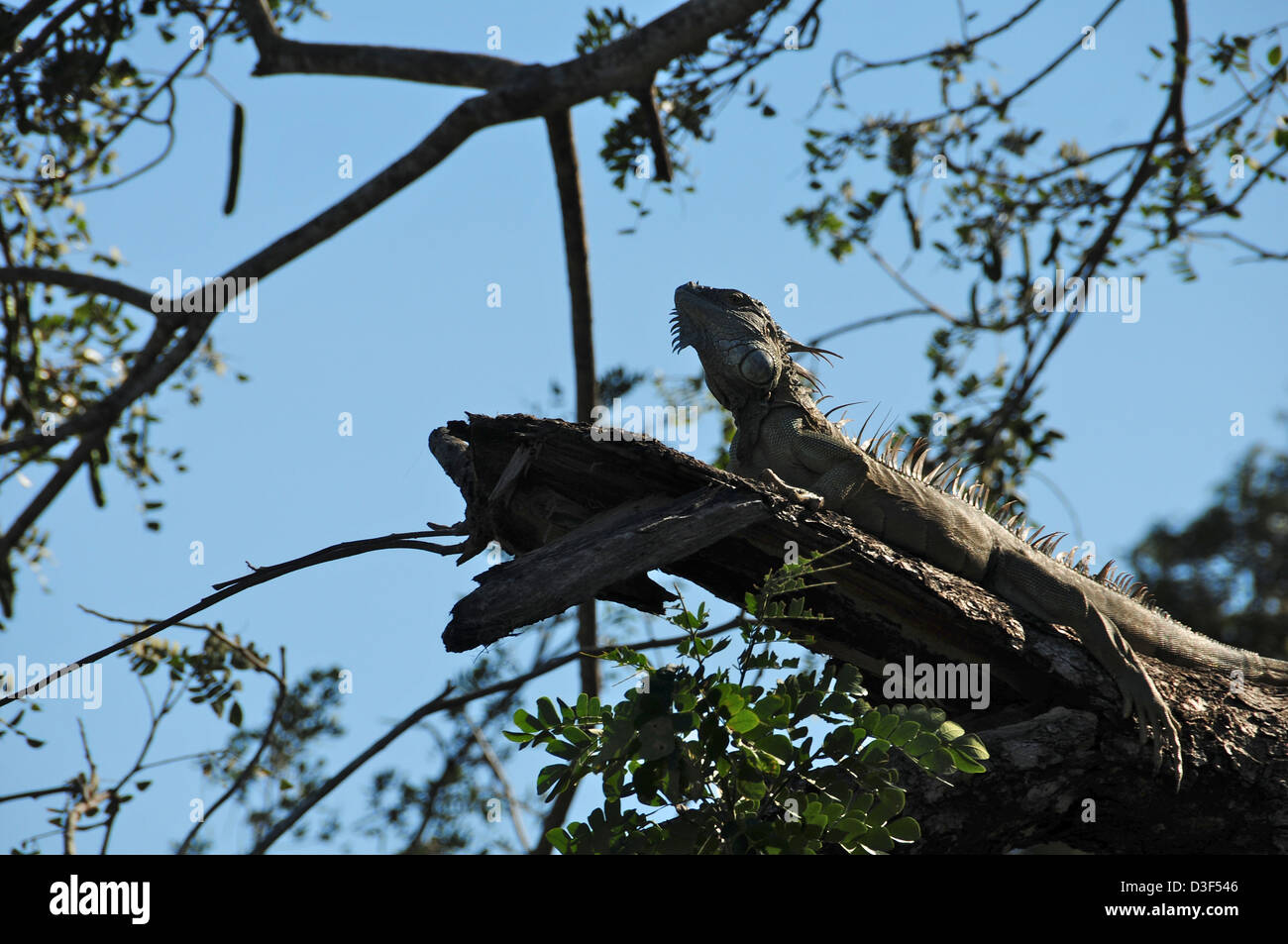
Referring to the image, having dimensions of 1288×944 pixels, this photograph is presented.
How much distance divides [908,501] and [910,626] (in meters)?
0.98

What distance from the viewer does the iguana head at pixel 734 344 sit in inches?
242

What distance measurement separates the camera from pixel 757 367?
6094 millimetres

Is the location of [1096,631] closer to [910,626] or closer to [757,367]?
[910,626]

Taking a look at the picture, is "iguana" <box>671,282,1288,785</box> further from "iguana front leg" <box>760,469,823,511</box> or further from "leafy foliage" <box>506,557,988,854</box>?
"leafy foliage" <box>506,557,988,854</box>

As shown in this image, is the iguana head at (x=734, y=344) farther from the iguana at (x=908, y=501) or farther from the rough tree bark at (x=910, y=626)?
the rough tree bark at (x=910, y=626)

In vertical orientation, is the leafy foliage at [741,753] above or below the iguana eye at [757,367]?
below

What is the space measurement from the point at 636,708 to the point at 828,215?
25.0 ft

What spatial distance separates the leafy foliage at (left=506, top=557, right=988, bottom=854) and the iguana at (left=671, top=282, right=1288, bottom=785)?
5.85 feet

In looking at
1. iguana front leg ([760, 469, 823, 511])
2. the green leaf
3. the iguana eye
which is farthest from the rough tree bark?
the iguana eye

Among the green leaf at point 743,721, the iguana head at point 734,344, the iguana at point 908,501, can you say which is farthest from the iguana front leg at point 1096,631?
the green leaf at point 743,721

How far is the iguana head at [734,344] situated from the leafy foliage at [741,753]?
247 centimetres

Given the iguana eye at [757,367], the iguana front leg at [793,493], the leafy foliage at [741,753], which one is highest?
the iguana eye at [757,367]
